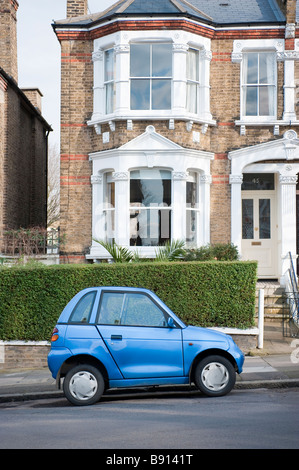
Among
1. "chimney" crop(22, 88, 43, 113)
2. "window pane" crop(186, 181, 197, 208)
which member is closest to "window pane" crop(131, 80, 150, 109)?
"window pane" crop(186, 181, 197, 208)

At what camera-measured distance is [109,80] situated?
16688mm

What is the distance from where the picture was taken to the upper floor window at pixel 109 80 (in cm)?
1666

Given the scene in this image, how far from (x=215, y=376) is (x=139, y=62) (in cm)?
1030

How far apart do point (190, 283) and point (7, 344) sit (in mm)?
3771

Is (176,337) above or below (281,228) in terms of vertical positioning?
below

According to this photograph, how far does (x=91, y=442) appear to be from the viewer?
6031 mm

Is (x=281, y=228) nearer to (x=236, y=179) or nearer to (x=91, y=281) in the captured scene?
(x=236, y=179)

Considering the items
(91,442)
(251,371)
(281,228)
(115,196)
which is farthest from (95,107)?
(91,442)

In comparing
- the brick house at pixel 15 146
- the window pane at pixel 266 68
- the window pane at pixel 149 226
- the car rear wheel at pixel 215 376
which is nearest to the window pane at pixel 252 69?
the window pane at pixel 266 68

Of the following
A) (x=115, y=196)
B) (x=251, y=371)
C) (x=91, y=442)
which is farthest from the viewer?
(x=115, y=196)

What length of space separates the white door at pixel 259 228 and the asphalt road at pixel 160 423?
28.1ft

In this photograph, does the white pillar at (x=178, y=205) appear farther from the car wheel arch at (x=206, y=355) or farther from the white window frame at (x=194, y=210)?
the car wheel arch at (x=206, y=355)

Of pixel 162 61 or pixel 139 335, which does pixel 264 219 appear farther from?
pixel 139 335

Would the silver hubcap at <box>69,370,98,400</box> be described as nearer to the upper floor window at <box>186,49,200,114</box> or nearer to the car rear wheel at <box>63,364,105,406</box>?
the car rear wheel at <box>63,364,105,406</box>
